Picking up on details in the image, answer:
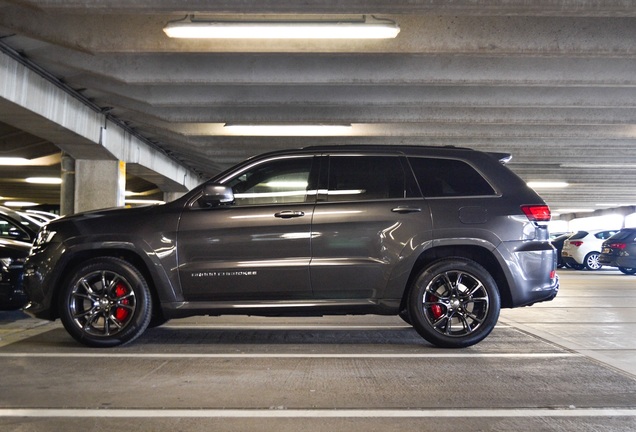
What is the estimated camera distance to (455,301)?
249 inches

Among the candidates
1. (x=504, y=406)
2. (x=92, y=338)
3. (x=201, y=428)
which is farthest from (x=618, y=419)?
(x=92, y=338)

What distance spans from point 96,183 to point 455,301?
14.5 metres

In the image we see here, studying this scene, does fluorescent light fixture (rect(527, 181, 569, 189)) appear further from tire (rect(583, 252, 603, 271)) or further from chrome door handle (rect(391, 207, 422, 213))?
chrome door handle (rect(391, 207, 422, 213))

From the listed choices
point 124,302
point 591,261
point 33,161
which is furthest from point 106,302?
point 591,261

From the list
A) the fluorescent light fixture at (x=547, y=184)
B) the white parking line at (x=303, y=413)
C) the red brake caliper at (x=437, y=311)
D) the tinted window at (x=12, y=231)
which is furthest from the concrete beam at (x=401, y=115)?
the fluorescent light fixture at (x=547, y=184)

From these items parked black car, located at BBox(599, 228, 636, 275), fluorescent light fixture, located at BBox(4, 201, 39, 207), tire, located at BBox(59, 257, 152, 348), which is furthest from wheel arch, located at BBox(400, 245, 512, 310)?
fluorescent light fixture, located at BBox(4, 201, 39, 207)

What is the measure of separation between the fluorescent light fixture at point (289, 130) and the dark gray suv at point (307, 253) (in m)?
10.8

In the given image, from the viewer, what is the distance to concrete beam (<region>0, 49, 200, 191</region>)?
11547 mm

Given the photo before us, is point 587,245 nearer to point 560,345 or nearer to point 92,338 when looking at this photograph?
point 560,345

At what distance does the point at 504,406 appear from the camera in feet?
14.3

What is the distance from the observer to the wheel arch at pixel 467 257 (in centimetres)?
641

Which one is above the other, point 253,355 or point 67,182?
point 67,182

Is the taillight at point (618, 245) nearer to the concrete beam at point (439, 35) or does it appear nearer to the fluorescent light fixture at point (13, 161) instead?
the concrete beam at point (439, 35)

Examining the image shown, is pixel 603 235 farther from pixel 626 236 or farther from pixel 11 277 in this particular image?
pixel 11 277
